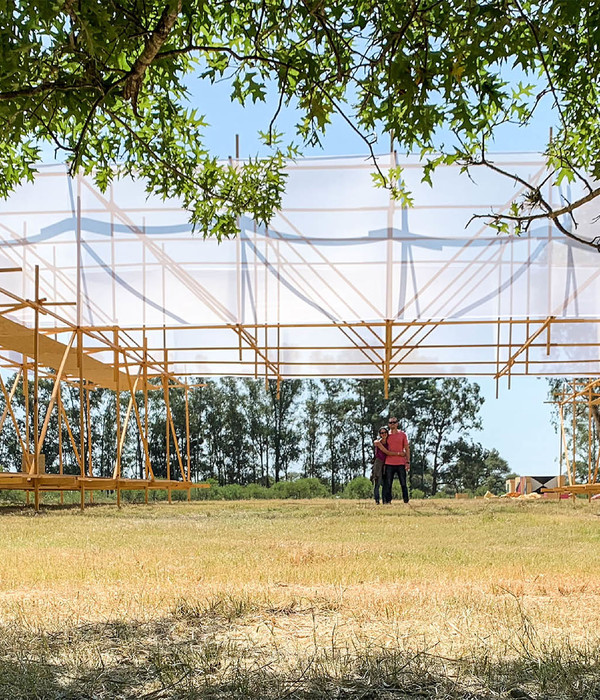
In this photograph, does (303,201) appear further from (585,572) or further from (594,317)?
(585,572)

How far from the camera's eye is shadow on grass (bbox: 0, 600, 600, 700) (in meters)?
2.47

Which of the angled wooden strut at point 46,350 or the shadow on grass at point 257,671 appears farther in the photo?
the angled wooden strut at point 46,350

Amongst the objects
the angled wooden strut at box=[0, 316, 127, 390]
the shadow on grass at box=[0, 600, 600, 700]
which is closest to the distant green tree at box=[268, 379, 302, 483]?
the angled wooden strut at box=[0, 316, 127, 390]

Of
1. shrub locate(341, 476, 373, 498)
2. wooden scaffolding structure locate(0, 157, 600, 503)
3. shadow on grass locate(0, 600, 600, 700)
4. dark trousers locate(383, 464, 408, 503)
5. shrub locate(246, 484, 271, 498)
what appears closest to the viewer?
shadow on grass locate(0, 600, 600, 700)

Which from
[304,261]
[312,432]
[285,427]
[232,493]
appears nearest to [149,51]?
[304,261]

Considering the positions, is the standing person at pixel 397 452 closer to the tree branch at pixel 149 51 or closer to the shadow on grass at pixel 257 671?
the tree branch at pixel 149 51

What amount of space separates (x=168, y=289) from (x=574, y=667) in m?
11.9

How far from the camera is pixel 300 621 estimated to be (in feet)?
10.9

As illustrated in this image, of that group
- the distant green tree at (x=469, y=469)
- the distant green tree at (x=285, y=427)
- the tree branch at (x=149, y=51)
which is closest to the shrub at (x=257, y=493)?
the distant green tree at (x=285, y=427)

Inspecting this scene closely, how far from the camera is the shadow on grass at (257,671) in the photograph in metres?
2.47

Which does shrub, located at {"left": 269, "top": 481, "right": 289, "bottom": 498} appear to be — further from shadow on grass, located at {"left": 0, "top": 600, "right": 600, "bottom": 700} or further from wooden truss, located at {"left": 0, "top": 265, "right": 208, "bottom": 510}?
shadow on grass, located at {"left": 0, "top": 600, "right": 600, "bottom": 700}

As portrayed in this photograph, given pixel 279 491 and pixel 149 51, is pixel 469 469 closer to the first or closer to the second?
pixel 279 491

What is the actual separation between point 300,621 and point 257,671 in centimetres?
70

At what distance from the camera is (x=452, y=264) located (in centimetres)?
1318
